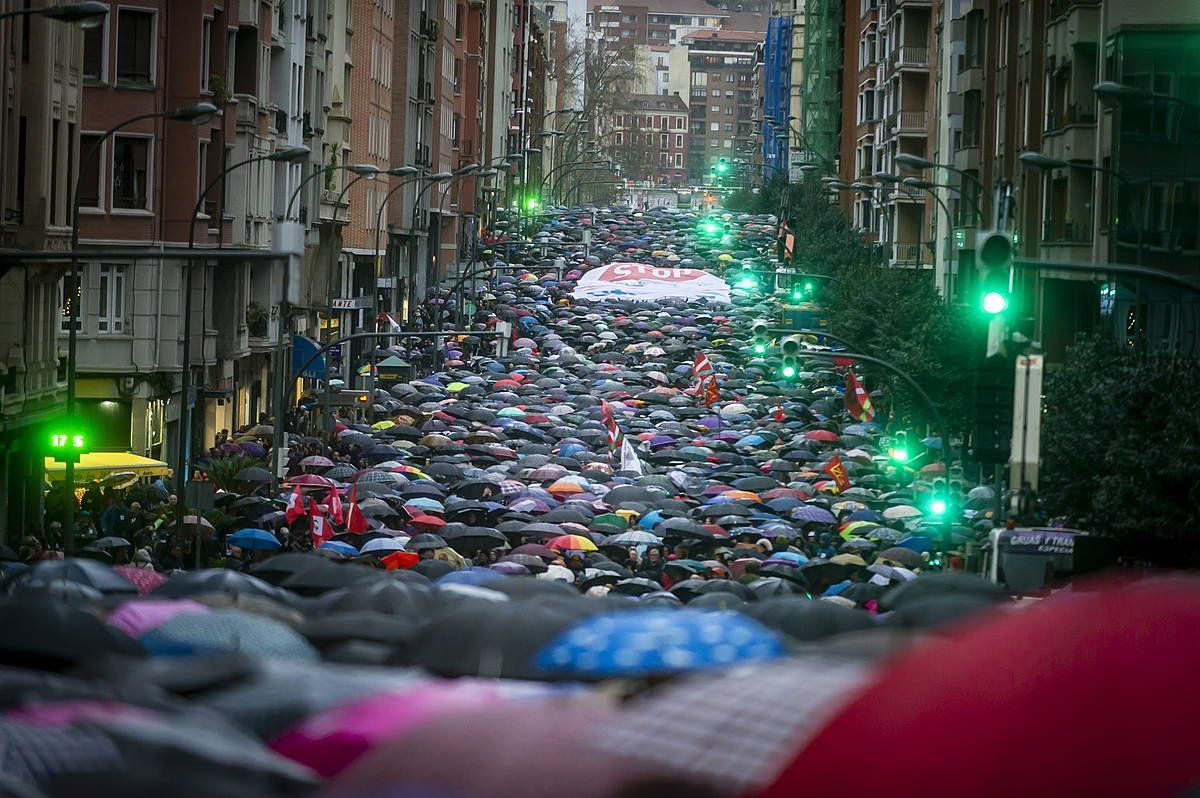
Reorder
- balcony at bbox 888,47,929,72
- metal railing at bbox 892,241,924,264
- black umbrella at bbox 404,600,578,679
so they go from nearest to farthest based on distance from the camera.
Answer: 1. black umbrella at bbox 404,600,578,679
2. metal railing at bbox 892,241,924,264
3. balcony at bbox 888,47,929,72

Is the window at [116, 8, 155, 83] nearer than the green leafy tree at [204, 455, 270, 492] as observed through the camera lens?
No

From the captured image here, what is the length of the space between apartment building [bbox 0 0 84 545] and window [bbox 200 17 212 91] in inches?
274

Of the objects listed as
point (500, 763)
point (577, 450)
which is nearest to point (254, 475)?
point (577, 450)

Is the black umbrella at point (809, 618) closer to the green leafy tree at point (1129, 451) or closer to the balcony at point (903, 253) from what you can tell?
the green leafy tree at point (1129, 451)

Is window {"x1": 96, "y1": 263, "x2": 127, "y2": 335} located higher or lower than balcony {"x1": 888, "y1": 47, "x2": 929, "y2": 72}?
lower

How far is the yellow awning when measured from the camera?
126 feet

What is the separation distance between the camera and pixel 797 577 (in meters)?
26.2

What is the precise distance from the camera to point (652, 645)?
11375 millimetres

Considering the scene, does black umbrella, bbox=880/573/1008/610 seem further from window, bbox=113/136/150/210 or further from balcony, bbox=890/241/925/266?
balcony, bbox=890/241/925/266

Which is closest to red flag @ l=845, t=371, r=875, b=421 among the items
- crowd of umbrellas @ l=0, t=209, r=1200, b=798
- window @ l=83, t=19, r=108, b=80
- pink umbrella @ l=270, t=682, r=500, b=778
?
window @ l=83, t=19, r=108, b=80

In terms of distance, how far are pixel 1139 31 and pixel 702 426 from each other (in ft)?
43.7

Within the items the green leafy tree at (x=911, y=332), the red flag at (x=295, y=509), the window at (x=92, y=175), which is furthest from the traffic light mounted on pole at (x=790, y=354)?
the red flag at (x=295, y=509)

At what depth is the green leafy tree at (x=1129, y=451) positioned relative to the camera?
29.3 metres

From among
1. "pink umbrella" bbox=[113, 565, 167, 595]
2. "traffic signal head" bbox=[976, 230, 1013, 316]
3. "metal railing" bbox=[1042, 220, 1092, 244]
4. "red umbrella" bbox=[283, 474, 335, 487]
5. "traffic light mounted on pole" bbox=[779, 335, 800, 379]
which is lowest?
"red umbrella" bbox=[283, 474, 335, 487]
